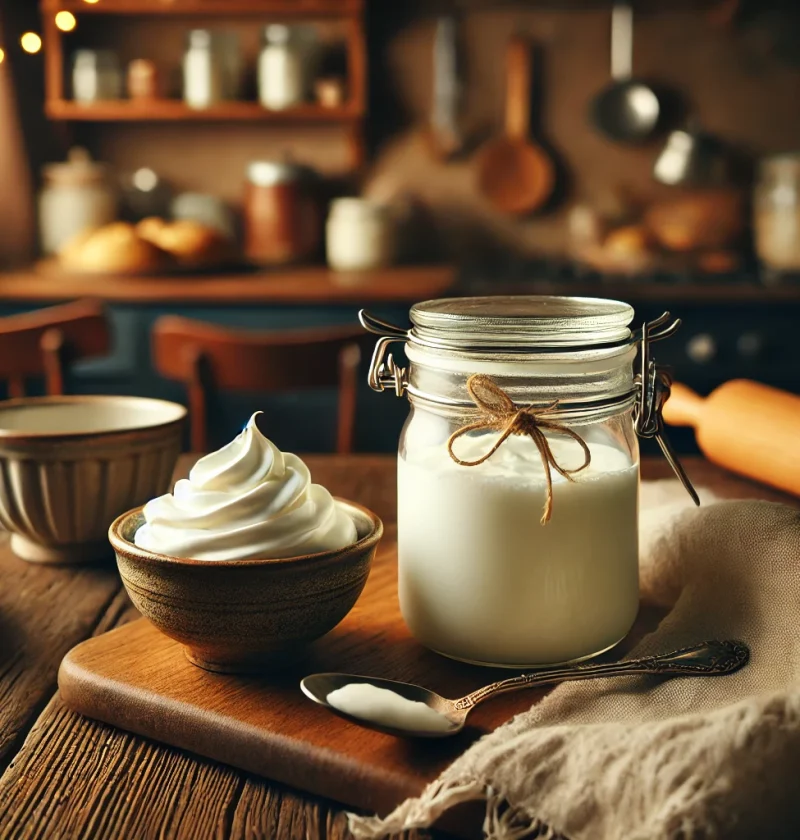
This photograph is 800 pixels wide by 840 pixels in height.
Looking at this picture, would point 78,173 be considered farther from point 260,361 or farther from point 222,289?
point 260,361

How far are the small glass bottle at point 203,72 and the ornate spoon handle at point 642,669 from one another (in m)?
2.46

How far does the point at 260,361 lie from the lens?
1.67 meters

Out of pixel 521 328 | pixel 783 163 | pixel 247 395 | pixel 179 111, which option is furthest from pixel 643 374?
pixel 179 111

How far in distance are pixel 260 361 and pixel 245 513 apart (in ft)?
3.34

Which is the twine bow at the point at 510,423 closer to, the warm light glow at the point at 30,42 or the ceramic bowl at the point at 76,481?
the ceramic bowl at the point at 76,481

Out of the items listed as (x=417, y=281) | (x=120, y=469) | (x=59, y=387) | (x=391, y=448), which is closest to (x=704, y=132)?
(x=417, y=281)

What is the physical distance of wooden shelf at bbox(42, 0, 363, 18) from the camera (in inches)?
109

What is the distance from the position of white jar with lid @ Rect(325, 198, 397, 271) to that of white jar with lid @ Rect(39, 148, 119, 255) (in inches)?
25.2

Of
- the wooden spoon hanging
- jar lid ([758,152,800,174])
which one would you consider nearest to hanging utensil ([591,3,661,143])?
the wooden spoon hanging

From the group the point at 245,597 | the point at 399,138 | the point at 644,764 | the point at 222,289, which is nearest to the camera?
the point at 644,764

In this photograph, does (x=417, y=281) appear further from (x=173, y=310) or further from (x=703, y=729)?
(x=703, y=729)

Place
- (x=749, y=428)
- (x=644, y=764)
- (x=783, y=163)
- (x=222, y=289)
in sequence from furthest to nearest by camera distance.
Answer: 1. (x=783, y=163)
2. (x=222, y=289)
3. (x=749, y=428)
4. (x=644, y=764)

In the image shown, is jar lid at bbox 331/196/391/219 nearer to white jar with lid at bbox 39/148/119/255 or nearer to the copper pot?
the copper pot

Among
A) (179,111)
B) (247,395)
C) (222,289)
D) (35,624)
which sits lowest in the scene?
(247,395)
